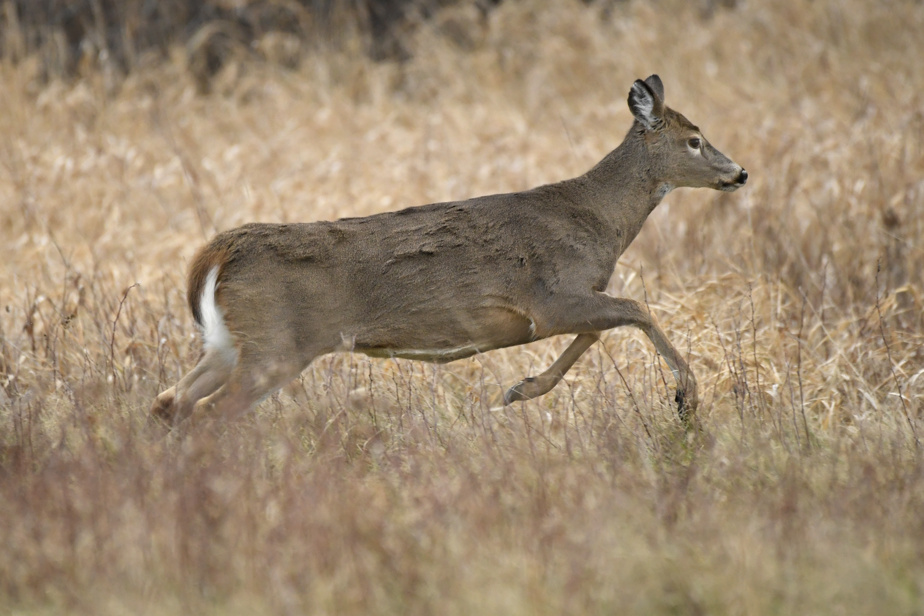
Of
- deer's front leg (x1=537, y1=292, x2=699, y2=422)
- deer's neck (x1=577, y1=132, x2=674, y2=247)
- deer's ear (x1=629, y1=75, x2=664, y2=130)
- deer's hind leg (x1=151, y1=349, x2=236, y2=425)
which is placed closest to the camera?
deer's hind leg (x1=151, y1=349, x2=236, y2=425)

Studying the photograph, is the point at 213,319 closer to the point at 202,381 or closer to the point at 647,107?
the point at 202,381

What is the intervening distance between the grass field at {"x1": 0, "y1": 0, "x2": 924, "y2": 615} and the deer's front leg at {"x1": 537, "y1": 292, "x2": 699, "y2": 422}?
13 centimetres

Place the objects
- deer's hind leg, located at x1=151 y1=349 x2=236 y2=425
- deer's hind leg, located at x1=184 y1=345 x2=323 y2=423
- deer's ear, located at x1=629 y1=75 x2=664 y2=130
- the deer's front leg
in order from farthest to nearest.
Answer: deer's ear, located at x1=629 y1=75 x2=664 y2=130 < the deer's front leg < deer's hind leg, located at x1=151 y1=349 x2=236 y2=425 < deer's hind leg, located at x1=184 y1=345 x2=323 y2=423

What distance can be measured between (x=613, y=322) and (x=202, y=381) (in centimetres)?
173

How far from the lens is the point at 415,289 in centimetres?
477

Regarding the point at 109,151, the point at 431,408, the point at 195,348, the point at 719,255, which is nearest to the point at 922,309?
the point at 719,255

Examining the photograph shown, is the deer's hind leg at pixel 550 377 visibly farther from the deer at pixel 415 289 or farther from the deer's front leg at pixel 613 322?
the deer's front leg at pixel 613 322

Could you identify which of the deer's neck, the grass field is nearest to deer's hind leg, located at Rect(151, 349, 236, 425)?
the grass field

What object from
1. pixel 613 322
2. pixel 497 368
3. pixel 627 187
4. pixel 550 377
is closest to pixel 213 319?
pixel 550 377

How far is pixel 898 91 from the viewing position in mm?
10477

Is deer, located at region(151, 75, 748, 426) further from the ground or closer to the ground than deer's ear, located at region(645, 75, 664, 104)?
closer to the ground

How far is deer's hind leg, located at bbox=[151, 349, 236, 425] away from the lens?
4.70 metres

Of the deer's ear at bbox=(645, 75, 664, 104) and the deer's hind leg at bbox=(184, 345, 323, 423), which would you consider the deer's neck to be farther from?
the deer's hind leg at bbox=(184, 345, 323, 423)

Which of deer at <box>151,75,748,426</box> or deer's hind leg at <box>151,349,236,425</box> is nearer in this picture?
deer at <box>151,75,748,426</box>
